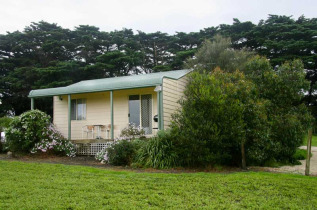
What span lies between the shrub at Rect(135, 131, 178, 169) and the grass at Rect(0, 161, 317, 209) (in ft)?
4.93

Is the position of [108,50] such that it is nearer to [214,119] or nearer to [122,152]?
[122,152]

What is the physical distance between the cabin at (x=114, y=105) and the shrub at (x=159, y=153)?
1.70 metres

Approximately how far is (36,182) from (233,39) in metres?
22.9

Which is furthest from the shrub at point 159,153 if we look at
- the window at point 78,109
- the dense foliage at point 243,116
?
the window at point 78,109

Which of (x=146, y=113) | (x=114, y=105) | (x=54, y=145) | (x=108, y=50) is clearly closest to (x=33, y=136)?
(x=54, y=145)

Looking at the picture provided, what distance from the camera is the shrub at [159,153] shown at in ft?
27.9

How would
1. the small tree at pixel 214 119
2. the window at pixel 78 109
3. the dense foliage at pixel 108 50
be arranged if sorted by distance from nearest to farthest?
the small tree at pixel 214 119 < the window at pixel 78 109 < the dense foliage at pixel 108 50

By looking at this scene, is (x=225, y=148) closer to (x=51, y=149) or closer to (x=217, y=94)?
(x=217, y=94)

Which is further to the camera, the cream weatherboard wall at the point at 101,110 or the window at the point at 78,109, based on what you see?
the window at the point at 78,109

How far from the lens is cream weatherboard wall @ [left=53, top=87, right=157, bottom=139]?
13195 mm

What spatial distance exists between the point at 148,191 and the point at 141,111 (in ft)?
25.3

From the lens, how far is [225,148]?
8773 mm

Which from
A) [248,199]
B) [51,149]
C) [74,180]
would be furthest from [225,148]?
[51,149]

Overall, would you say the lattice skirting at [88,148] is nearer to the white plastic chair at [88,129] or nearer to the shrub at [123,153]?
the white plastic chair at [88,129]
